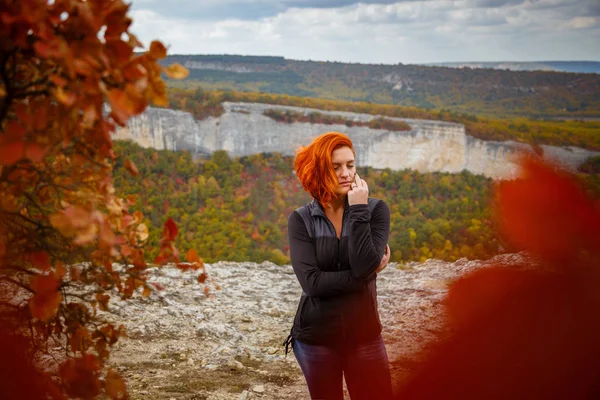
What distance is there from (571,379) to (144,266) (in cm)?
137

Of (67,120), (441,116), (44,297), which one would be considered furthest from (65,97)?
(441,116)

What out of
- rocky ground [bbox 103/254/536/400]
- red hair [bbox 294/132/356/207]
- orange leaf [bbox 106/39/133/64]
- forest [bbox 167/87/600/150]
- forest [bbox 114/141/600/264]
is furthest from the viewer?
forest [bbox 167/87/600/150]

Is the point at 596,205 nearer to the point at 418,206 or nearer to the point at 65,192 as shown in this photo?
the point at 65,192

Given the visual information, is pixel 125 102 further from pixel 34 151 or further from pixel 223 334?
pixel 223 334

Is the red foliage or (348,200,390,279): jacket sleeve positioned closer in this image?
the red foliage

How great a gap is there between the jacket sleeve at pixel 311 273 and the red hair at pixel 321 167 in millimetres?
144

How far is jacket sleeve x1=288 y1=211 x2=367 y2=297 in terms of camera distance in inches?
93.6

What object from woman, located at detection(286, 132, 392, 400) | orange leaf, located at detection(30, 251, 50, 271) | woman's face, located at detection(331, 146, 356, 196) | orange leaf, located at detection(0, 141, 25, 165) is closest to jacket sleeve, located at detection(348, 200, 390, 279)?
woman, located at detection(286, 132, 392, 400)

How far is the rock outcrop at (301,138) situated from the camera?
3666cm

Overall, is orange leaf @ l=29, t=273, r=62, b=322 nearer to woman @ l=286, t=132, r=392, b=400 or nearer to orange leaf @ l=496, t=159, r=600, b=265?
orange leaf @ l=496, t=159, r=600, b=265

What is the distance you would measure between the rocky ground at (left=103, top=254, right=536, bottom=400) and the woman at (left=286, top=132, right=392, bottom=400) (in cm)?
53

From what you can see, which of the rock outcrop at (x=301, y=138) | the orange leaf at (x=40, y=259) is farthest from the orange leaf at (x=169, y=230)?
the rock outcrop at (x=301, y=138)

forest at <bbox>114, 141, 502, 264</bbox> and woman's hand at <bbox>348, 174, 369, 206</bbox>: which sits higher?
woman's hand at <bbox>348, 174, 369, 206</bbox>

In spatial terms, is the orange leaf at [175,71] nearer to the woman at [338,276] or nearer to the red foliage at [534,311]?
the red foliage at [534,311]
